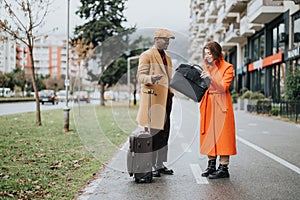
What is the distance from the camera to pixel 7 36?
15906 mm

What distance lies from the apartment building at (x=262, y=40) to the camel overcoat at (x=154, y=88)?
710 inches

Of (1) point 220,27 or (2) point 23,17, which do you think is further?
(1) point 220,27

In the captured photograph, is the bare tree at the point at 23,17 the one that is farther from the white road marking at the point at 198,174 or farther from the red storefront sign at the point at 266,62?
the red storefront sign at the point at 266,62

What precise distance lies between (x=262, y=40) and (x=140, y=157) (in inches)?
1310

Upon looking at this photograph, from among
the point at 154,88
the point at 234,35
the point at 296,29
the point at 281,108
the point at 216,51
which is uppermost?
the point at 234,35

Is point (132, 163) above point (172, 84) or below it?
below

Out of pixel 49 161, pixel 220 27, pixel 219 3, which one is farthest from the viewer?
pixel 220 27

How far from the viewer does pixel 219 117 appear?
6.72m

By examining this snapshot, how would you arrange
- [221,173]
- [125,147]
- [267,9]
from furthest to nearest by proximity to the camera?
[267,9] → [125,147] → [221,173]

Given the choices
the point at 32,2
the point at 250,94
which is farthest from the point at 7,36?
the point at 250,94

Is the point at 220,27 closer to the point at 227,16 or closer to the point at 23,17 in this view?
the point at 227,16

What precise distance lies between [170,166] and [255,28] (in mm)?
31601

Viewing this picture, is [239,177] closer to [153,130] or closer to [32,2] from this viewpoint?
[153,130]

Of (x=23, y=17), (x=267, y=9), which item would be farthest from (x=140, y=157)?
(x=267, y=9)
